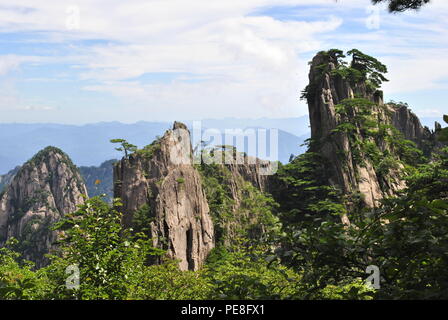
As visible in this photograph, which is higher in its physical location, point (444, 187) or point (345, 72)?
point (345, 72)

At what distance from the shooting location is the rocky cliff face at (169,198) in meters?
32.1

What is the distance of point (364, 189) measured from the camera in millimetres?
39375

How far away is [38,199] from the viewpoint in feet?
398

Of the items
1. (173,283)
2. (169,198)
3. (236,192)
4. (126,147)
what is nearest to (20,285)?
(173,283)

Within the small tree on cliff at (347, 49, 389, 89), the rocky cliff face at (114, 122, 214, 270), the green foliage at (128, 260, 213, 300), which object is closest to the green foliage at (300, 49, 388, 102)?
the small tree on cliff at (347, 49, 389, 89)

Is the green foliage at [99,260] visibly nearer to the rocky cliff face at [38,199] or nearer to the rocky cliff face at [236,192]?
the rocky cliff face at [236,192]

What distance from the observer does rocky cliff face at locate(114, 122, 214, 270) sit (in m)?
32.1

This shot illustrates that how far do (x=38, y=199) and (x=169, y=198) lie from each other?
99.1 meters

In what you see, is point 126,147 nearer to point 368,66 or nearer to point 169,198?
point 169,198

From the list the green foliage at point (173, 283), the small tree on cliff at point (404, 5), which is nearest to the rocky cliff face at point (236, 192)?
the green foliage at point (173, 283)

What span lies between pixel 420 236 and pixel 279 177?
41313 mm
